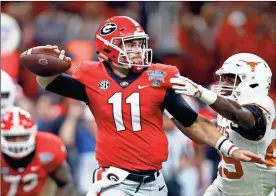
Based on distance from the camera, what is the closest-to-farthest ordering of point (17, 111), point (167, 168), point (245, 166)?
point (245, 166), point (17, 111), point (167, 168)

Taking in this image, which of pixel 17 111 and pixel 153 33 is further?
pixel 153 33

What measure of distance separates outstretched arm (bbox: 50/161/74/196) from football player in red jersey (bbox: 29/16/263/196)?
50.6 inches

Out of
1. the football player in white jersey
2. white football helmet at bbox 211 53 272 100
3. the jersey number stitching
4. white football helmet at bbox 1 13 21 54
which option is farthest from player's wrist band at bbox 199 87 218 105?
white football helmet at bbox 1 13 21 54

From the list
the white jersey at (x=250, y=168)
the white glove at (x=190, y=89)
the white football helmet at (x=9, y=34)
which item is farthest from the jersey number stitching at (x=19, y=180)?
the white football helmet at (x=9, y=34)

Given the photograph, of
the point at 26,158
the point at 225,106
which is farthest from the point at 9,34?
the point at 225,106

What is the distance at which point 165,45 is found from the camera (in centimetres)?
1023

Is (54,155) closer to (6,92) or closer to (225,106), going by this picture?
(6,92)

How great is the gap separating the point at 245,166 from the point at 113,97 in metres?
1.00

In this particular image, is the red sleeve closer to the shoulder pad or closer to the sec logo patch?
the shoulder pad

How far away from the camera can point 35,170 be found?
7719 millimetres

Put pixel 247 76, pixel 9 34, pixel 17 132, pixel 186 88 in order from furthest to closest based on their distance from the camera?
pixel 9 34
pixel 17 132
pixel 247 76
pixel 186 88

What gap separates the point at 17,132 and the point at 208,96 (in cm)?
191

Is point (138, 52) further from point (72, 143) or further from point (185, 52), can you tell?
point (185, 52)

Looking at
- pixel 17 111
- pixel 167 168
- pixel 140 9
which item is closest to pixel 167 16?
pixel 140 9
